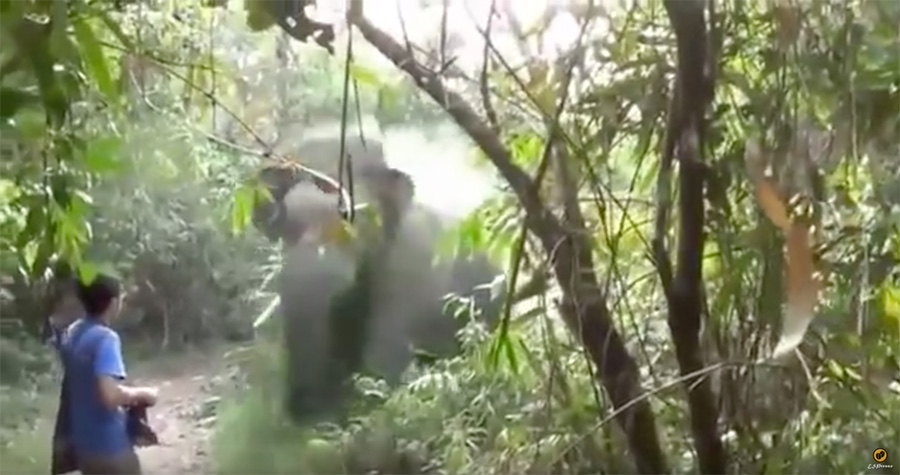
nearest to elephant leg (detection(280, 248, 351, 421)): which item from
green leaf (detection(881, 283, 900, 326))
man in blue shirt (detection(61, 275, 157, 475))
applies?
man in blue shirt (detection(61, 275, 157, 475))

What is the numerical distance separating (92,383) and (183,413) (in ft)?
0.22

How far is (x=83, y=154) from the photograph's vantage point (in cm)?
86

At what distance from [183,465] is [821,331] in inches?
18.1

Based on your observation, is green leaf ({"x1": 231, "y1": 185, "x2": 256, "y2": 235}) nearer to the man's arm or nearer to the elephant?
the elephant

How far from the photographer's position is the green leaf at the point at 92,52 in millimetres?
783

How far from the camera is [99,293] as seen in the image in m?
0.90

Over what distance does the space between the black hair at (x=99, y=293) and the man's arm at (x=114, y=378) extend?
0.02 metres

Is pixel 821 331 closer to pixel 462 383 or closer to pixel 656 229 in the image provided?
pixel 656 229

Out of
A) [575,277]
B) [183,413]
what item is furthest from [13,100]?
[575,277]

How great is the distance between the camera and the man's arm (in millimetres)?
903

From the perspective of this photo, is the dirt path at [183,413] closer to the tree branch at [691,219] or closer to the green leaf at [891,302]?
the tree branch at [691,219]

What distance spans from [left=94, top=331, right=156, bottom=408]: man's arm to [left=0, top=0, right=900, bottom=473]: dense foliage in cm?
2

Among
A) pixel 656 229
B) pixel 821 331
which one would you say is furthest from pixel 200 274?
pixel 821 331

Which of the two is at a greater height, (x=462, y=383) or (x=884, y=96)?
(x=884, y=96)
